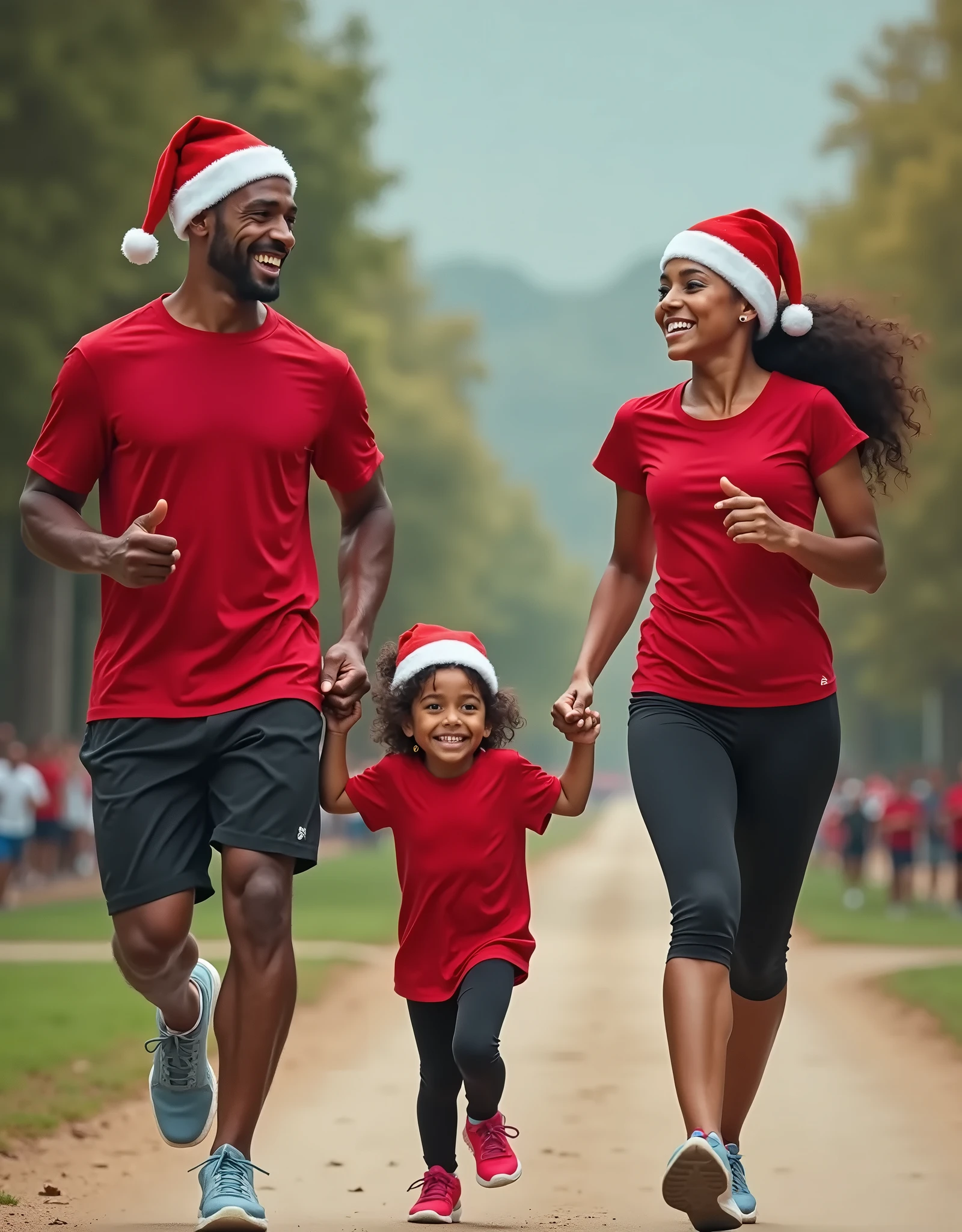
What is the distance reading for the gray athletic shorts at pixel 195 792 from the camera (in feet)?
18.2

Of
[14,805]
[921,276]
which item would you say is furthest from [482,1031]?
[921,276]

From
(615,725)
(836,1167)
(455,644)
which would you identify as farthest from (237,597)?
(615,725)

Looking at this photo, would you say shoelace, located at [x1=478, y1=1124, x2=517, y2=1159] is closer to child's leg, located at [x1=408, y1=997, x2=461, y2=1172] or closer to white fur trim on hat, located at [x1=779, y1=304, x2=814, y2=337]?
child's leg, located at [x1=408, y1=997, x2=461, y2=1172]

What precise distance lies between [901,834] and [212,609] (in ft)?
72.1

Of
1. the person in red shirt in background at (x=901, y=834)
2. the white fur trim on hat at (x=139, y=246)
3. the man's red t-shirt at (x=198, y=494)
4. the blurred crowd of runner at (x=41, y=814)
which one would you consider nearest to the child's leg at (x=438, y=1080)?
the man's red t-shirt at (x=198, y=494)

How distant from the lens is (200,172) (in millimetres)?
5953

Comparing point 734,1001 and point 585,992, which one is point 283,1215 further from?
point 585,992

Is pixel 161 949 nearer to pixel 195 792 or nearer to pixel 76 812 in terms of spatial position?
pixel 195 792

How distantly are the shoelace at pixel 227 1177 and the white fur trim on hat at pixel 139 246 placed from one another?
233 centimetres

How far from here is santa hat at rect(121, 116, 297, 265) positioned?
588 centimetres

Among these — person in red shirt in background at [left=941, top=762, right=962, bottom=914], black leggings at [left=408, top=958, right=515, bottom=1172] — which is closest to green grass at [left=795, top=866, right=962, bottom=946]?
person in red shirt in background at [left=941, top=762, right=962, bottom=914]

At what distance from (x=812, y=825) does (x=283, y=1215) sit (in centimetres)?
182

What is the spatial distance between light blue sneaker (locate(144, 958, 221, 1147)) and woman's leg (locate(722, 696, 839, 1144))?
1420 millimetres

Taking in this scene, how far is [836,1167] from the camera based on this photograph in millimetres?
7750
